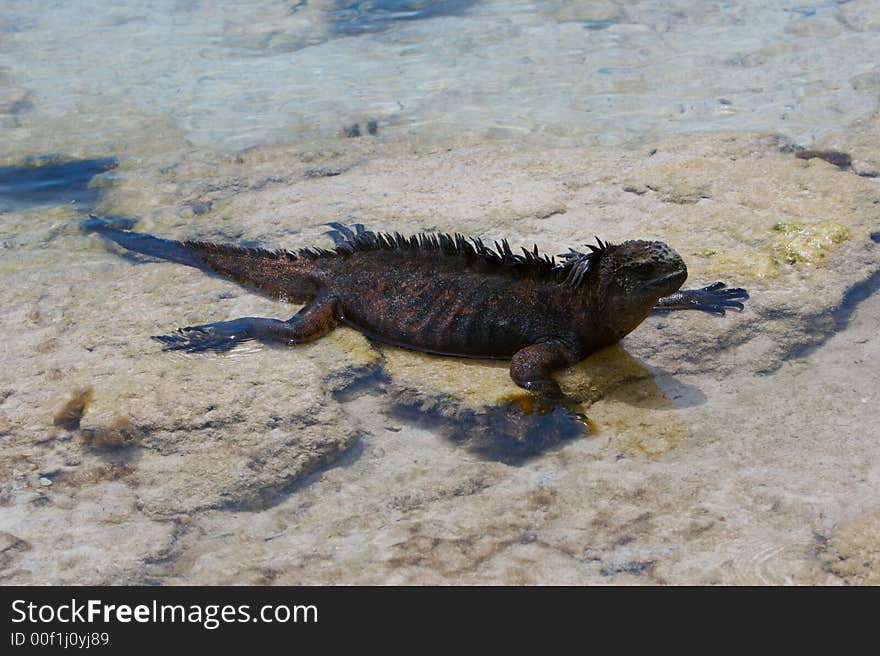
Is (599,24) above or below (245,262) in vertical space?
above

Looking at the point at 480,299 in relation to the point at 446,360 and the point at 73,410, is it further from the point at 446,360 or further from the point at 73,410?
the point at 73,410

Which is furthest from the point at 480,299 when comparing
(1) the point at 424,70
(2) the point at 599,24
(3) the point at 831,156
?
(2) the point at 599,24

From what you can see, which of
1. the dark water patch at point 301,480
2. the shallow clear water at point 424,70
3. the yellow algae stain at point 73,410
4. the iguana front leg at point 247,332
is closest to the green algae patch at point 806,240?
the shallow clear water at point 424,70

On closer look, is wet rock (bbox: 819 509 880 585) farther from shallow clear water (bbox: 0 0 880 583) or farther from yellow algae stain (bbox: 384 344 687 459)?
yellow algae stain (bbox: 384 344 687 459)

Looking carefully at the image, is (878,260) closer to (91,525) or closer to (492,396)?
(492,396)

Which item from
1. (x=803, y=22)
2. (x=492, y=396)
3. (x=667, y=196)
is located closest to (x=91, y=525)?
(x=492, y=396)
